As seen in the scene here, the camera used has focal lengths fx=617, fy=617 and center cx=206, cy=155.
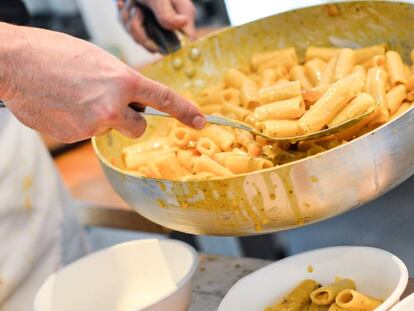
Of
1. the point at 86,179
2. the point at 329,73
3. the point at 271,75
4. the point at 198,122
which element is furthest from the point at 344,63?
the point at 86,179

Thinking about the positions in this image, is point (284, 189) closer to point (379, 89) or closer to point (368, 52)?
point (379, 89)

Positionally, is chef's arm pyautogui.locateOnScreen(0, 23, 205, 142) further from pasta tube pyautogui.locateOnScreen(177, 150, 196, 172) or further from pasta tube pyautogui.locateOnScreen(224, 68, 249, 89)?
pasta tube pyautogui.locateOnScreen(224, 68, 249, 89)

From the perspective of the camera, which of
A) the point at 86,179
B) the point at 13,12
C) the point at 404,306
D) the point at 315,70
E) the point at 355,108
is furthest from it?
the point at 86,179

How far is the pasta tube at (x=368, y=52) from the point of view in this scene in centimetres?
105

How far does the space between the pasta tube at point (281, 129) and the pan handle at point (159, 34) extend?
410mm

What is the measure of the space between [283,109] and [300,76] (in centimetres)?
19

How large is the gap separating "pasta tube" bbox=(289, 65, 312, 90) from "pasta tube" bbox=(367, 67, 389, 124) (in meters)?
0.11

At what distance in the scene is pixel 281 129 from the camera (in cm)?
86

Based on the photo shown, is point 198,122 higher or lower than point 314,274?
higher

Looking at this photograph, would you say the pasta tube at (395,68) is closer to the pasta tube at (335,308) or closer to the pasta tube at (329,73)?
the pasta tube at (329,73)

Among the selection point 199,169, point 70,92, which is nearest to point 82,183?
point 199,169

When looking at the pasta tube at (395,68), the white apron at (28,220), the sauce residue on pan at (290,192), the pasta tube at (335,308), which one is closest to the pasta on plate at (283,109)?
the pasta tube at (395,68)

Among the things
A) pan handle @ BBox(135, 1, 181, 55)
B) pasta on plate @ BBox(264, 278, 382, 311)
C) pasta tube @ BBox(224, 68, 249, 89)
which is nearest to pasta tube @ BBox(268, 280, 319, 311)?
pasta on plate @ BBox(264, 278, 382, 311)

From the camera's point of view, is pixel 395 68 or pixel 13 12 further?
pixel 13 12
